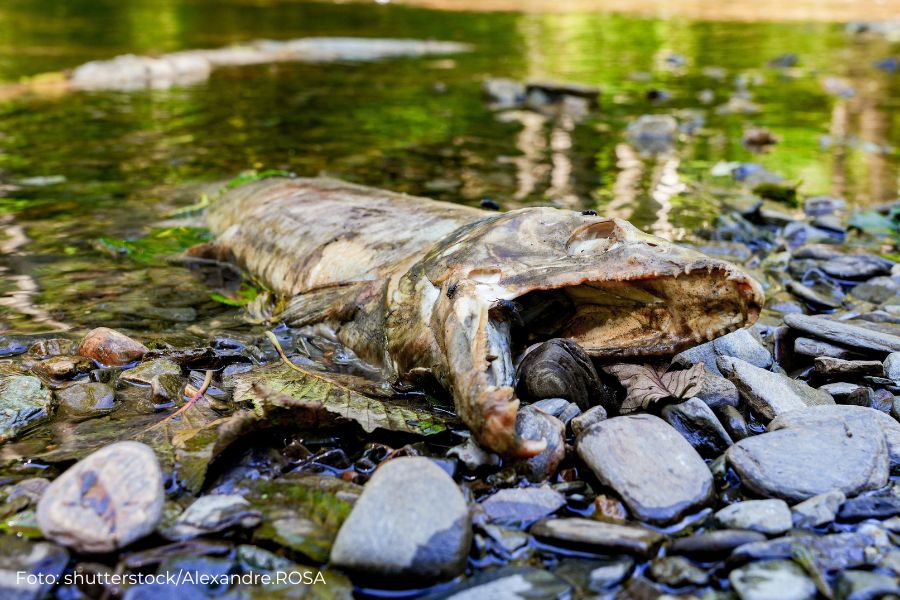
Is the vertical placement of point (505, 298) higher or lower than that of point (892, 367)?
higher

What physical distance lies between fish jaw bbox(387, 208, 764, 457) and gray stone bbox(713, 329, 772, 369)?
0.53 meters

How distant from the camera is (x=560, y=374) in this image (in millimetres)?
2855

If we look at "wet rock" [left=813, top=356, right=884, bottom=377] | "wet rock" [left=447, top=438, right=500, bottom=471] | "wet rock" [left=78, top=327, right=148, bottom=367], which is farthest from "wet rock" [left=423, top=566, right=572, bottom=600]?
"wet rock" [left=78, top=327, right=148, bottom=367]

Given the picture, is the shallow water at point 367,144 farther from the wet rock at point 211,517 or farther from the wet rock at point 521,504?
the wet rock at point 521,504

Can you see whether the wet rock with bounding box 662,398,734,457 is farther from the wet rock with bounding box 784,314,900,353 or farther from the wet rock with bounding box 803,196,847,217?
the wet rock with bounding box 803,196,847,217

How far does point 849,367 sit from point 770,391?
48cm

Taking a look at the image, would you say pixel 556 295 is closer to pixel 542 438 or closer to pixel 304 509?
pixel 542 438

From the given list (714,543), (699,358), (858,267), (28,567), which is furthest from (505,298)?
(858,267)

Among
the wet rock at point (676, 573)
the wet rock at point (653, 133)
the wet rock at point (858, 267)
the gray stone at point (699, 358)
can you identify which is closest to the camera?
the wet rock at point (676, 573)

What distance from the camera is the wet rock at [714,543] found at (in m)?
2.21

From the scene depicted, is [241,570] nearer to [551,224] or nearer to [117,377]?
[117,377]

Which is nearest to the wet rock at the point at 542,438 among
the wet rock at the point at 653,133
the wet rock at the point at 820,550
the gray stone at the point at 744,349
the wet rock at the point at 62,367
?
the wet rock at the point at 820,550

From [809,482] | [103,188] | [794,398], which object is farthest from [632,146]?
[809,482]

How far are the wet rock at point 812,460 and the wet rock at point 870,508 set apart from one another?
6 centimetres
